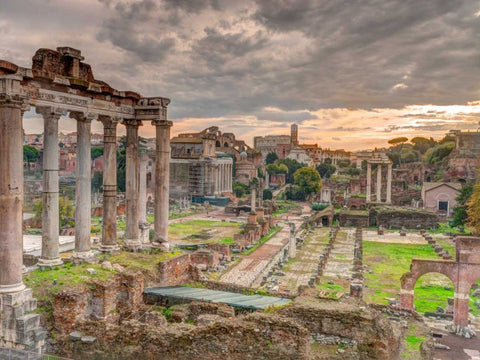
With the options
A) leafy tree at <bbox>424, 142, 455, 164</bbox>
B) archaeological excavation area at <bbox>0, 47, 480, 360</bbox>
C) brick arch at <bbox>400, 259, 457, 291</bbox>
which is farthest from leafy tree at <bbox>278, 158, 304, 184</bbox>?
brick arch at <bbox>400, 259, 457, 291</bbox>

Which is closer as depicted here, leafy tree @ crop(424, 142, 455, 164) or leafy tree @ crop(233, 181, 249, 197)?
leafy tree @ crop(233, 181, 249, 197)

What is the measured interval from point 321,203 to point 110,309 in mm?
58800

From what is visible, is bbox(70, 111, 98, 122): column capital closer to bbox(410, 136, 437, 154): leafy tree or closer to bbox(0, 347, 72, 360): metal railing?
bbox(0, 347, 72, 360): metal railing

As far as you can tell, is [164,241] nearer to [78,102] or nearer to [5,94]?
[78,102]

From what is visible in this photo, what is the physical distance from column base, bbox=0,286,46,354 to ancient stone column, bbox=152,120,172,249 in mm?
6053

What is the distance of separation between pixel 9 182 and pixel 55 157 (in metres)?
2.63

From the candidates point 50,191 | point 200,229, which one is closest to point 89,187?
point 50,191

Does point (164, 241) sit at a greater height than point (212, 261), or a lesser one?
greater

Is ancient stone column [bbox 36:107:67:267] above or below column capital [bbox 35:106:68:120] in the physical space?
below

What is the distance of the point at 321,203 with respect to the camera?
6769 centimetres

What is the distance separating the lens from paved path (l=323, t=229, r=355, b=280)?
89.8 ft

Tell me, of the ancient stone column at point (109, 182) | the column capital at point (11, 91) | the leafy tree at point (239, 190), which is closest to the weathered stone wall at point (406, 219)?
the leafy tree at point (239, 190)

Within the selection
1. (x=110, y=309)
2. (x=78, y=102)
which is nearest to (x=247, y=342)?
(x=110, y=309)

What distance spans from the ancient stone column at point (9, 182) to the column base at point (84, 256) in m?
3.05
